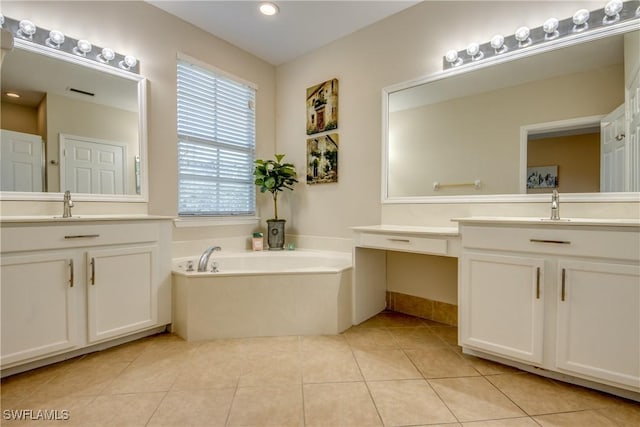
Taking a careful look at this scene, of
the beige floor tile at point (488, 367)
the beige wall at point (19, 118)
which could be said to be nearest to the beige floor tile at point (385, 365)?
the beige floor tile at point (488, 367)

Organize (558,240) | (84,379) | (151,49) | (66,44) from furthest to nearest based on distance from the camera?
(151,49) < (66,44) < (84,379) < (558,240)

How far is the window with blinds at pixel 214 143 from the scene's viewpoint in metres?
2.78

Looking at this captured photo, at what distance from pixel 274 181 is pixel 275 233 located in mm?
537

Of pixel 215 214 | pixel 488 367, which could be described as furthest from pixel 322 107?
pixel 488 367

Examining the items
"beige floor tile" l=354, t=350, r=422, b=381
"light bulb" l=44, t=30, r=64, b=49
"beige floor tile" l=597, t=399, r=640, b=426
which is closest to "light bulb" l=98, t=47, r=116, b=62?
"light bulb" l=44, t=30, r=64, b=49

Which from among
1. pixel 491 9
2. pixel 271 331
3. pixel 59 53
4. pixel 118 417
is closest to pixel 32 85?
pixel 59 53

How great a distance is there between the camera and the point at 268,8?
8.27 ft

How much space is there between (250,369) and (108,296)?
1008mm

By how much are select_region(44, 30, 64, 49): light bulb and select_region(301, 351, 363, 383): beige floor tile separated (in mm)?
2616

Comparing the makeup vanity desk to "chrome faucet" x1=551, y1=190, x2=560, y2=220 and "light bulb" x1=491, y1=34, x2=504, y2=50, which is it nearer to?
"chrome faucet" x1=551, y1=190, x2=560, y2=220

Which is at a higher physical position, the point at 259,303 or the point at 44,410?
the point at 259,303

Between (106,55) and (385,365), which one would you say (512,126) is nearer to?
(385,365)

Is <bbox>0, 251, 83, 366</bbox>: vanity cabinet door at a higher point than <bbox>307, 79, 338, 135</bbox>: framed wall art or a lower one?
lower

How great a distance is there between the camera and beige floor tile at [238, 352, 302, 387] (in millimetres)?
1618
